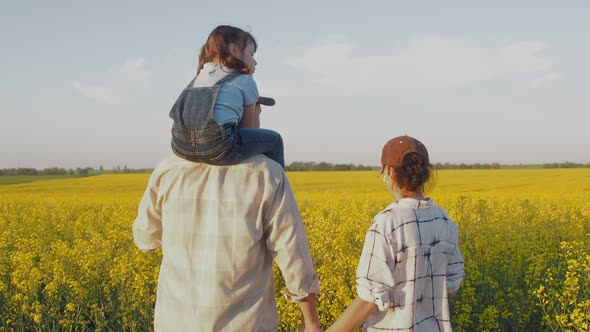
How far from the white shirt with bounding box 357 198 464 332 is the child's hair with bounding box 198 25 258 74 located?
71cm

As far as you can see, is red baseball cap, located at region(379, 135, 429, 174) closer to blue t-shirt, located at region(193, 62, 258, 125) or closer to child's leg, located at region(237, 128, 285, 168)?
child's leg, located at region(237, 128, 285, 168)

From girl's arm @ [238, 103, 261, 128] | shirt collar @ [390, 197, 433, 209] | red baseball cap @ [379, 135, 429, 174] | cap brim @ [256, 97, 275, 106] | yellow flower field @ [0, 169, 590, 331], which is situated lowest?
yellow flower field @ [0, 169, 590, 331]

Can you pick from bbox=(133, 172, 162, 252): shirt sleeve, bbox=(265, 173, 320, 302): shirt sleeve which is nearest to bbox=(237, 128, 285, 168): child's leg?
bbox=(265, 173, 320, 302): shirt sleeve

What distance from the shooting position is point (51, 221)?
9.89 m

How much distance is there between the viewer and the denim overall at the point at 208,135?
70.3 inches

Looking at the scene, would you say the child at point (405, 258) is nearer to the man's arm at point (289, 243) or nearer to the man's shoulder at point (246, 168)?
the man's arm at point (289, 243)

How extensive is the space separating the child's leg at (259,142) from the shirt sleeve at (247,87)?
0.10 metres

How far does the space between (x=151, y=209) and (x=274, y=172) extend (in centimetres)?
51

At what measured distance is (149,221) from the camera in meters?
2.12

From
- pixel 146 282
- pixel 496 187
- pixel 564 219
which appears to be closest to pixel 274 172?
pixel 146 282

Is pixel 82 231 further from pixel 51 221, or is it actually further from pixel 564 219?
pixel 564 219

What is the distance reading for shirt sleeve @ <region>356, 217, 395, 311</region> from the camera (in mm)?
2000

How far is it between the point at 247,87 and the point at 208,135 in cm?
22

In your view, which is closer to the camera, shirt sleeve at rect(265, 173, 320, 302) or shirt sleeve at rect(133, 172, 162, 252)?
shirt sleeve at rect(265, 173, 320, 302)
